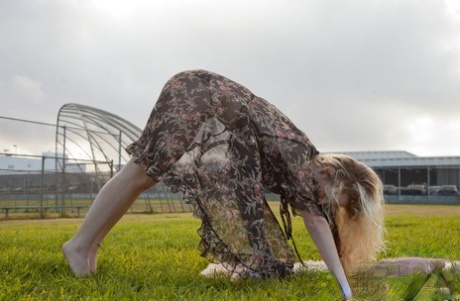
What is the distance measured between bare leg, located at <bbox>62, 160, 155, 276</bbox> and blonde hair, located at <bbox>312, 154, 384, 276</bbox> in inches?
43.1

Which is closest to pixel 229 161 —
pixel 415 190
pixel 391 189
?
pixel 391 189

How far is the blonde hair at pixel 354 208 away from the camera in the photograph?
3400 mm

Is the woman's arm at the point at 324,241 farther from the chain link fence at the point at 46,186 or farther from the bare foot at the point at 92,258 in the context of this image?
the chain link fence at the point at 46,186

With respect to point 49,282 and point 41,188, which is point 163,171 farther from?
point 41,188

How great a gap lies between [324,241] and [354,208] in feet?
1.60

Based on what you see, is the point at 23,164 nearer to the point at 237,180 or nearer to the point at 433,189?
the point at 237,180

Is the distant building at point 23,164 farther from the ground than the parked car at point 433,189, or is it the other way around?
the distant building at point 23,164

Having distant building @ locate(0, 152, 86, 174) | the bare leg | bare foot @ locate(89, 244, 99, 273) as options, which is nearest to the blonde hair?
the bare leg

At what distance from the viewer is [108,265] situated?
3570mm

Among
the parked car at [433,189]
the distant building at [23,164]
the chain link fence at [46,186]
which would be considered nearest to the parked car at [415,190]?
the parked car at [433,189]

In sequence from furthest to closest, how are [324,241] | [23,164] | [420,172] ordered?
[420,172] < [23,164] < [324,241]

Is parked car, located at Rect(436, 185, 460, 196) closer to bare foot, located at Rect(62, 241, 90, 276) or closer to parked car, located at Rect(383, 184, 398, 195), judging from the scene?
parked car, located at Rect(383, 184, 398, 195)

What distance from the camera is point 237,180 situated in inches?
136

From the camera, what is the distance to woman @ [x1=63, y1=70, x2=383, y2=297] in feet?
10.7
